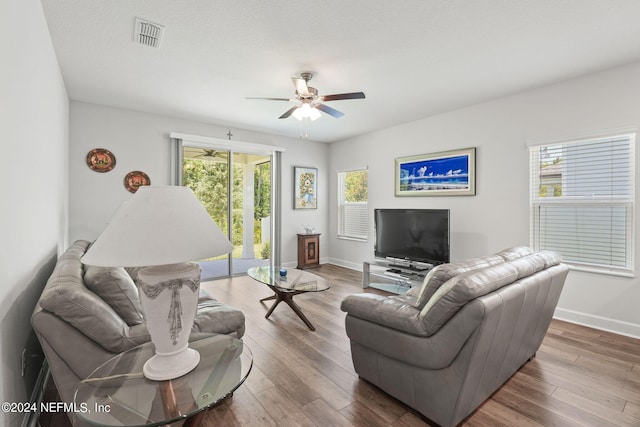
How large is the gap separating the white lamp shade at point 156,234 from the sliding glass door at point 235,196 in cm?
382

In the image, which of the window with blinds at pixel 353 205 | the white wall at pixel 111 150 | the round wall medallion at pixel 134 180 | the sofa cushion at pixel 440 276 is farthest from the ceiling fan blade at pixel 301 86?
the window with blinds at pixel 353 205

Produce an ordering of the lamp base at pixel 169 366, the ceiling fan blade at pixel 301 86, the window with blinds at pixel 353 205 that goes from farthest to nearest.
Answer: the window with blinds at pixel 353 205, the ceiling fan blade at pixel 301 86, the lamp base at pixel 169 366

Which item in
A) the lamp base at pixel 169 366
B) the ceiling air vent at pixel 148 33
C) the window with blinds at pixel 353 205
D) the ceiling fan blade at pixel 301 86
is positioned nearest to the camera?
the lamp base at pixel 169 366

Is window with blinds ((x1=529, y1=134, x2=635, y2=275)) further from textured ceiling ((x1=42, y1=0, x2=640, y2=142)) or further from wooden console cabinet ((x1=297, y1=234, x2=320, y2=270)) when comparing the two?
wooden console cabinet ((x1=297, y1=234, x2=320, y2=270))

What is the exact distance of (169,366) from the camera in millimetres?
1260

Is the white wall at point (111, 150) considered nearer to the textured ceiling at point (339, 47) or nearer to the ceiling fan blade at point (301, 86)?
the textured ceiling at point (339, 47)

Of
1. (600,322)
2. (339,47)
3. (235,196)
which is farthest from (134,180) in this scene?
(600,322)

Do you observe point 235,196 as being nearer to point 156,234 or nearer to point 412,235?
point 412,235

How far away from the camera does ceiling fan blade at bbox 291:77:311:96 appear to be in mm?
2877

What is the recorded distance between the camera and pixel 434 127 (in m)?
4.59

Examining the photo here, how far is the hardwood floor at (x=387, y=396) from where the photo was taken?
1825 mm

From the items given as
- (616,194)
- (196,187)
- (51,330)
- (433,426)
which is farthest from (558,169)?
(196,187)

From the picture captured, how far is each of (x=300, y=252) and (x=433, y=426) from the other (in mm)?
4423

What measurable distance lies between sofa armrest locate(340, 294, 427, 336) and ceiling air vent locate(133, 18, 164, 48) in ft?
8.22
